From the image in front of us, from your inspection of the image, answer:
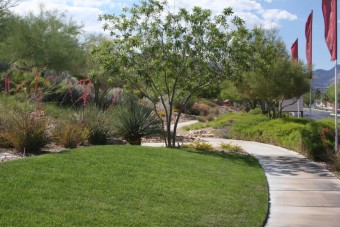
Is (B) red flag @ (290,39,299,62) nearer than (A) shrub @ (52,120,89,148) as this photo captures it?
No

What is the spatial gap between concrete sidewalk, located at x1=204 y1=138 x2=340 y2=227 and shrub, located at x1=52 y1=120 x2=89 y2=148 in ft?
15.6

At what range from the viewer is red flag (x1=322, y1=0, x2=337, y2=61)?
44.6 ft

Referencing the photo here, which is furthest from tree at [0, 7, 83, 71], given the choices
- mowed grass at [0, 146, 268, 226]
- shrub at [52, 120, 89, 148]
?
mowed grass at [0, 146, 268, 226]

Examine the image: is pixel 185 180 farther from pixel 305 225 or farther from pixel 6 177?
pixel 6 177

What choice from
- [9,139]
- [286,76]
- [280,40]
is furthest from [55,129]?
[280,40]

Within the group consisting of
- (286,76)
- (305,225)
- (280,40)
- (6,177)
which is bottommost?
(305,225)

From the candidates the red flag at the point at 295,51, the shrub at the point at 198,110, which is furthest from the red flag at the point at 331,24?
the shrub at the point at 198,110

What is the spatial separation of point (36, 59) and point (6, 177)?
23.1 m

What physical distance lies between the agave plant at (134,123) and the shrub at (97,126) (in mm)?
1363

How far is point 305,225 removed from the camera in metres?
6.96

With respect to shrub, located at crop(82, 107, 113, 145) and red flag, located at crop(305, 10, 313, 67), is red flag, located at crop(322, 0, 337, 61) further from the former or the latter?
shrub, located at crop(82, 107, 113, 145)

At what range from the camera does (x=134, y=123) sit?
1559 cm

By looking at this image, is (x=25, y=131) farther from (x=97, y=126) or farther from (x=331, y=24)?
(x=331, y=24)

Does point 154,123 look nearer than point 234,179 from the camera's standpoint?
No
